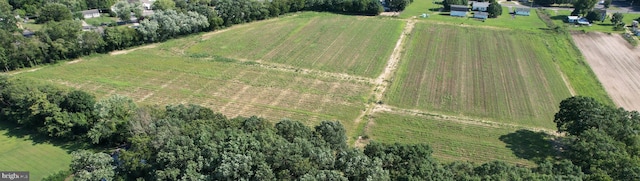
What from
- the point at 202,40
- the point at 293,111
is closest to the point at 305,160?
the point at 293,111

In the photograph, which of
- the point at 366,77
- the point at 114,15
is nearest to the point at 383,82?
the point at 366,77

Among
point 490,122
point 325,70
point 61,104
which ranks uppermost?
point 61,104

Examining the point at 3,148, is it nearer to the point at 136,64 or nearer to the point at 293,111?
the point at 136,64

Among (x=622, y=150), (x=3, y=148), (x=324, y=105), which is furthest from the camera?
(x=324, y=105)

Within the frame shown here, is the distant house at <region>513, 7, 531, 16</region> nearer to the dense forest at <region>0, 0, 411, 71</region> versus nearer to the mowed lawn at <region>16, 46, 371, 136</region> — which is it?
the dense forest at <region>0, 0, 411, 71</region>

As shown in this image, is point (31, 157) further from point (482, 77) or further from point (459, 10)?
point (459, 10)

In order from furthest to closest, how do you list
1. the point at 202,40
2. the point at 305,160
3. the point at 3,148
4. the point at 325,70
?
the point at 202,40 → the point at 325,70 → the point at 3,148 → the point at 305,160

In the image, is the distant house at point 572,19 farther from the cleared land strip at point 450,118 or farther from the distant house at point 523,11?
the cleared land strip at point 450,118
